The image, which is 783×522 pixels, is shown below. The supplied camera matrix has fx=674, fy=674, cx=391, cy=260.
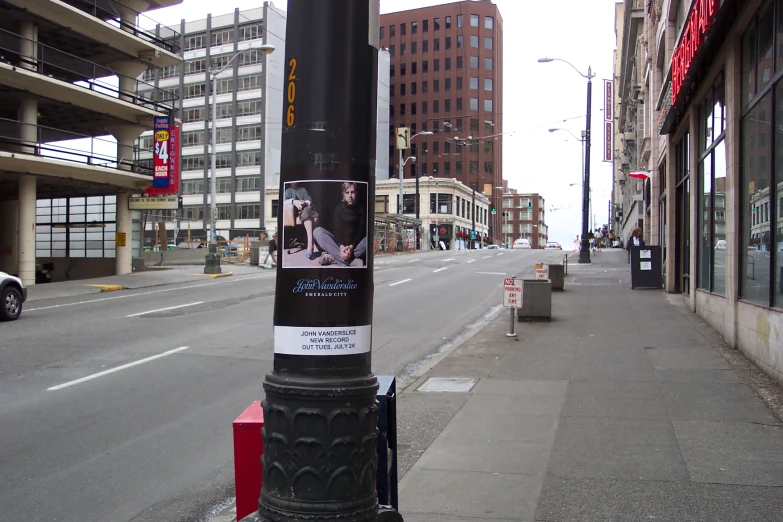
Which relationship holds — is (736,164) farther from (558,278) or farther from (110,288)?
(110,288)

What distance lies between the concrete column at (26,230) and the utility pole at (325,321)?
2724 centimetres

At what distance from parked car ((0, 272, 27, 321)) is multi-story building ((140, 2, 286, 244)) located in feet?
203

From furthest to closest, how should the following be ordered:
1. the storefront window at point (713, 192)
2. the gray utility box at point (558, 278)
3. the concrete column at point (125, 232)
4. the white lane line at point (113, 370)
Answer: the concrete column at point (125, 232) → the gray utility box at point (558, 278) → the storefront window at point (713, 192) → the white lane line at point (113, 370)

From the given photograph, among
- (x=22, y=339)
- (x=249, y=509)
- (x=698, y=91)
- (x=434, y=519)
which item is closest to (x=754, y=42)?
(x=698, y=91)

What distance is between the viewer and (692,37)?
1165 cm

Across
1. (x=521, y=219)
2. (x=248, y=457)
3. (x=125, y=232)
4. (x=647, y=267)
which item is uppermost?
(x=521, y=219)

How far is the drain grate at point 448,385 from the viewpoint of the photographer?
29.0ft

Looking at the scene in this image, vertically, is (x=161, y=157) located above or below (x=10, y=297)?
above

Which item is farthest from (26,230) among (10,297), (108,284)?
(10,297)

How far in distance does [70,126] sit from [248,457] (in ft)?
114

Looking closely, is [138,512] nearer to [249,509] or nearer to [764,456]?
[249,509]

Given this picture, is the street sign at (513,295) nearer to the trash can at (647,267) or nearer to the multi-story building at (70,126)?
the trash can at (647,267)

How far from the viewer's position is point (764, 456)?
5.72m

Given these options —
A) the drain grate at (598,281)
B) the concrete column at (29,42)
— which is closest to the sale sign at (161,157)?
the concrete column at (29,42)
